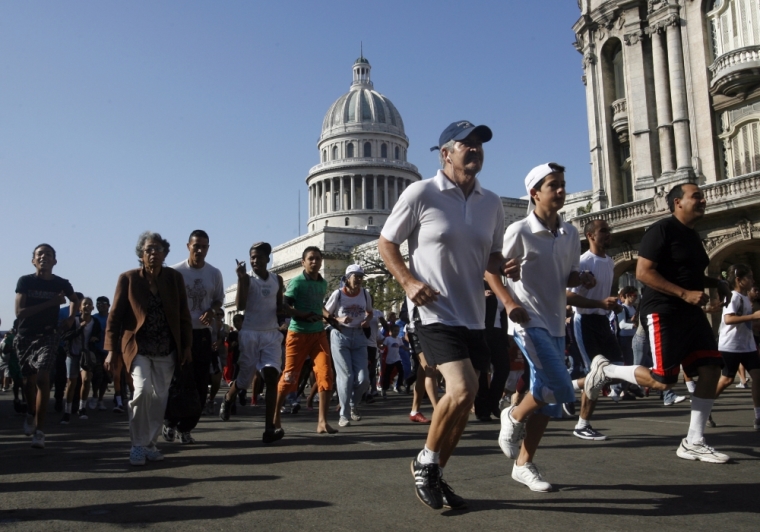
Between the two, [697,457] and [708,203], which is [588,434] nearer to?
[697,457]

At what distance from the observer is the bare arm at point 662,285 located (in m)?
5.59

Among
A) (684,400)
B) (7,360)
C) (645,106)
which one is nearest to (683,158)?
(645,106)

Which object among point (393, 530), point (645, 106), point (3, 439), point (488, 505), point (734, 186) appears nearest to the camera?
point (393, 530)

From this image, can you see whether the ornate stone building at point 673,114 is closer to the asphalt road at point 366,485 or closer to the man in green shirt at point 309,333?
the asphalt road at point 366,485

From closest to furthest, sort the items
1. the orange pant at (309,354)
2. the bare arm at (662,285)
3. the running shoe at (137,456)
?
the bare arm at (662,285) < the running shoe at (137,456) < the orange pant at (309,354)

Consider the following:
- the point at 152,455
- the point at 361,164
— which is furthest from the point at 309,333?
the point at 361,164

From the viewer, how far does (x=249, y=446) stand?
23.2 ft

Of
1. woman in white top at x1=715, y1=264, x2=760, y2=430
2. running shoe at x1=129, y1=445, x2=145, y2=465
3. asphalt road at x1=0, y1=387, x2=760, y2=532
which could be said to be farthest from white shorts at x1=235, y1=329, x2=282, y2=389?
woman in white top at x1=715, y1=264, x2=760, y2=430

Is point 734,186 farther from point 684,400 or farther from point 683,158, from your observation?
point 684,400

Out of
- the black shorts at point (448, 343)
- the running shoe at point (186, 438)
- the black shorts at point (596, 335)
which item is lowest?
the running shoe at point (186, 438)

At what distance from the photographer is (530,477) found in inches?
181

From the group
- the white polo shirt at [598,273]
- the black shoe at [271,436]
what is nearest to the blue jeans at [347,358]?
the black shoe at [271,436]

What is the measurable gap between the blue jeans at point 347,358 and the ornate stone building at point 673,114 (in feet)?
60.8

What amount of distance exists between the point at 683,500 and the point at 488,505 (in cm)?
104
